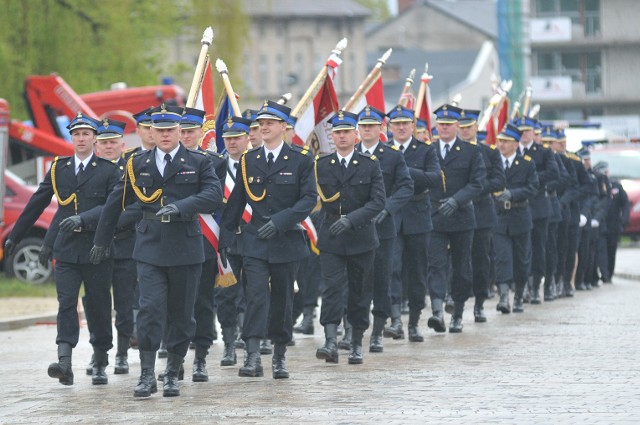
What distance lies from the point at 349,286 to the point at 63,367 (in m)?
2.68

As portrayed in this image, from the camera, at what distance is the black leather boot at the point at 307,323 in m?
17.4

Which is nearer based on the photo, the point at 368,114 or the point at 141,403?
the point at 141,403

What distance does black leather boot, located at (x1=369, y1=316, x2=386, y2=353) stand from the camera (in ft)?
49.0

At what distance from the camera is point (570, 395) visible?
11477 mm

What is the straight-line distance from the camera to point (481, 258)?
1791cm

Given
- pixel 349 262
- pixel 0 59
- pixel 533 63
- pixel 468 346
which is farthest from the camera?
pixel 533 63

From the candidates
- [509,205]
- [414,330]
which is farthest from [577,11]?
[414,330]

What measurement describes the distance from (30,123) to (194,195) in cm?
1812

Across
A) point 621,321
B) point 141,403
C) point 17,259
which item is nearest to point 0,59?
point 17,259

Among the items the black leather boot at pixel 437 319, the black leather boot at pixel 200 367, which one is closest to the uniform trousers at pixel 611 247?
the black leather boot at pixel 437 319

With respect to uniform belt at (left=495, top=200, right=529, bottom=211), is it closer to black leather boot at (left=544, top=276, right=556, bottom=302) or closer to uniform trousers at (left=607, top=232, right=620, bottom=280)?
black leather boot at (left=544, top=276, right=556, bottom=302)

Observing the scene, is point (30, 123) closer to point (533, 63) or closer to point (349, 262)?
point (349, 262)

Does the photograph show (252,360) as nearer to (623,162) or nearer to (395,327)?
(395,327)

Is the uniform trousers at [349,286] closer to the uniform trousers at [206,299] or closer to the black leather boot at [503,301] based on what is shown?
the uniform trousers at [206,299]
